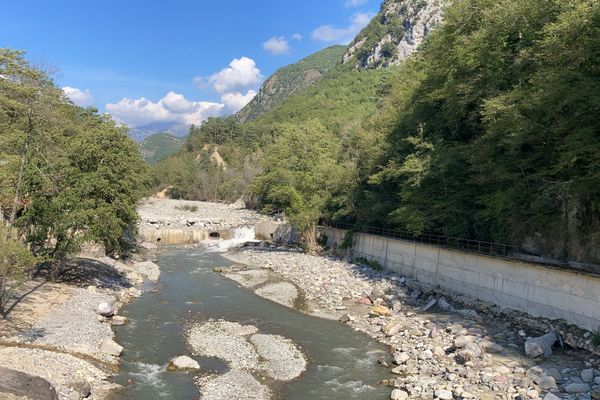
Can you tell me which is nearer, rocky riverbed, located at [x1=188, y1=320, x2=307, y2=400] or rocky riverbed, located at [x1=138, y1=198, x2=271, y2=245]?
rocky riverbed, located at [x1=188, y1=320, x2=307, y2=400]

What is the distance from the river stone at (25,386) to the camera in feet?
34.3

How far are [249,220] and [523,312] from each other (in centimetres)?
5326

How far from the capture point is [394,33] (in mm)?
150500

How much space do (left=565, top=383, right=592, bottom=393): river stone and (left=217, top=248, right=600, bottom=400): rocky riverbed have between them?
27 millimetres

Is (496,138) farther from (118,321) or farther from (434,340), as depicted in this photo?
(118,321)

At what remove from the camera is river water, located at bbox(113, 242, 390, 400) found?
48.1 ft

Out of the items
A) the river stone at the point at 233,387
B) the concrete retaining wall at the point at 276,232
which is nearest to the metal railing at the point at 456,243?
the river stone at the point at 233,387

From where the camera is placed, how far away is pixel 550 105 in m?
16.9

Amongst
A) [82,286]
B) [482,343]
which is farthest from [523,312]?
[82,286]

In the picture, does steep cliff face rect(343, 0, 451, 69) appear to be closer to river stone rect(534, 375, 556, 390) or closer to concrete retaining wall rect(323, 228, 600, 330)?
concrete retaining wall rect(323, 228, 600, 330)

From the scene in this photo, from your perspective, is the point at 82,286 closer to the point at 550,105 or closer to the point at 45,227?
the point at 45,227

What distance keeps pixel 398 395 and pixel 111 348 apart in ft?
35.9

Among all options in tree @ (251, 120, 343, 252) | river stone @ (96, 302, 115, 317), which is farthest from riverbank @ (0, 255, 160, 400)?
tree @ (251, 120, 343, 252)

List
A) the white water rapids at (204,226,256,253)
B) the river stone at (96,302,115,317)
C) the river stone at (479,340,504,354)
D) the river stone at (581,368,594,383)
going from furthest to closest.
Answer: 1. the white water rapids at (204,226,256,253)
2. the river stone at (96,302,115,317)
3. the river stone at (479,340,504,354)
4. the river stone at (581,368,594,383)
